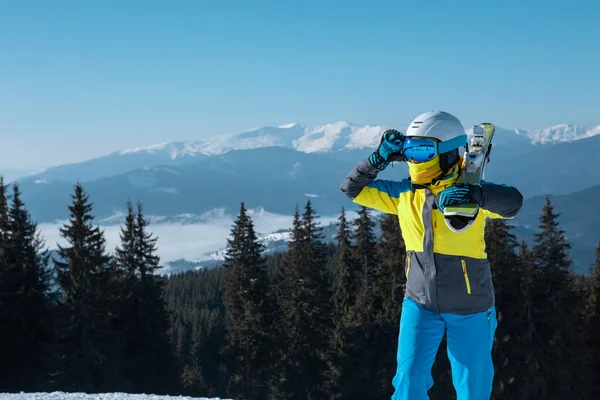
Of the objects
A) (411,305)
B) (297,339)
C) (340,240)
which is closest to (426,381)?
(411,305)

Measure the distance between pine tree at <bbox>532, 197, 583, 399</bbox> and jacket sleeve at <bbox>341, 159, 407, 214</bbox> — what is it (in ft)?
73.8

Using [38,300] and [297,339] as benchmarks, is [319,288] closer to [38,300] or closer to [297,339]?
[297,339]

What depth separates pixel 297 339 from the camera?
26406 millimetres

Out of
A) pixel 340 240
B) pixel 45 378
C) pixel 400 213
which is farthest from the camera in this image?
pixel 340 240

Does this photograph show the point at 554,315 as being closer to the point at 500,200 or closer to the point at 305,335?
the point at 305,335

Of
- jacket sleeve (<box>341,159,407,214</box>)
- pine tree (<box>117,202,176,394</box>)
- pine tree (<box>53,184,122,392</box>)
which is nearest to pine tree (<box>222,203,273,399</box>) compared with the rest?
pine tree (<box>117,202,176,394</box>)

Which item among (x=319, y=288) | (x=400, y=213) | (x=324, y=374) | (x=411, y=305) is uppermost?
(x=400, y=213)

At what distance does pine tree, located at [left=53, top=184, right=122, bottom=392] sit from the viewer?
22.4 metres

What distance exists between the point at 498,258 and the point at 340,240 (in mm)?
10039

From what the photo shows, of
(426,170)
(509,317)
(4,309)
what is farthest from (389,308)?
(426,170)

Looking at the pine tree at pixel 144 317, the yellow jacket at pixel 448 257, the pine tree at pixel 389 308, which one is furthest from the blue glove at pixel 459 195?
the pine tree at pixel 144 317

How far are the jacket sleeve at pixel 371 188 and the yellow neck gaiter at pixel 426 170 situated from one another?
28 centimetres

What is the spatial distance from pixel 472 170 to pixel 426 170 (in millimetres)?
401

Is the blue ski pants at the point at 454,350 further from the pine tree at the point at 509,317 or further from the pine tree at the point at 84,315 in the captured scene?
the pine tree at the point at 84,315
